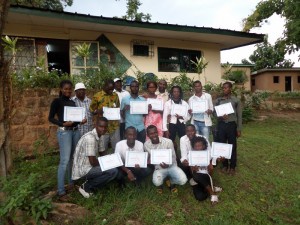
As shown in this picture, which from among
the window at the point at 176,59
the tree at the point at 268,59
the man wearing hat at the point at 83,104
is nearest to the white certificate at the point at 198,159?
the man wearing hat at the point at 83,104

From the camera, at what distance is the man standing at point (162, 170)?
4.74 metres

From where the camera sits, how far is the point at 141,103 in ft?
17.0

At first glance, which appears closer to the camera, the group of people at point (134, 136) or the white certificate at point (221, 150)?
the group of people at point (134, 136)

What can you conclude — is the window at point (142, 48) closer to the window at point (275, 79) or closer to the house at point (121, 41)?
the house at point (121, 41)

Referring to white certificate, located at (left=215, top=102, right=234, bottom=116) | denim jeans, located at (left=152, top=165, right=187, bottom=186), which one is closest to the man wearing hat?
denim jeans, located at (left=152, top=165, right=187, bottom=186)

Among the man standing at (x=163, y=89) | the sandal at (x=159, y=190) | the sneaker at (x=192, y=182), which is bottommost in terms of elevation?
the sandal at (x=159, y=190)

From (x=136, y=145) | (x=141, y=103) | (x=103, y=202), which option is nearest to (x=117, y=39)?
(x=141, y=103)

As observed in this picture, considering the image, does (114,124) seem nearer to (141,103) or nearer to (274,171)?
(141,103)

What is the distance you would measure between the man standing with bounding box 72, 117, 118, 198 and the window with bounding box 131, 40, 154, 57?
6.65 m

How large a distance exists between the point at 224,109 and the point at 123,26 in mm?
5402

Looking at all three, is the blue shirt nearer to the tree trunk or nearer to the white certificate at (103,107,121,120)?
the white certificate at (103,107,121,120)

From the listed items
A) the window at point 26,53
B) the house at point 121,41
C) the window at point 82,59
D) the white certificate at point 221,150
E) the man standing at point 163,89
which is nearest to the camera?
the white certificate at point 221,150

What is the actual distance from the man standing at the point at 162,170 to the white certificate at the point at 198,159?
11.0 inches

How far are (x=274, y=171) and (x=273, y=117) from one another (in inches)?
263
